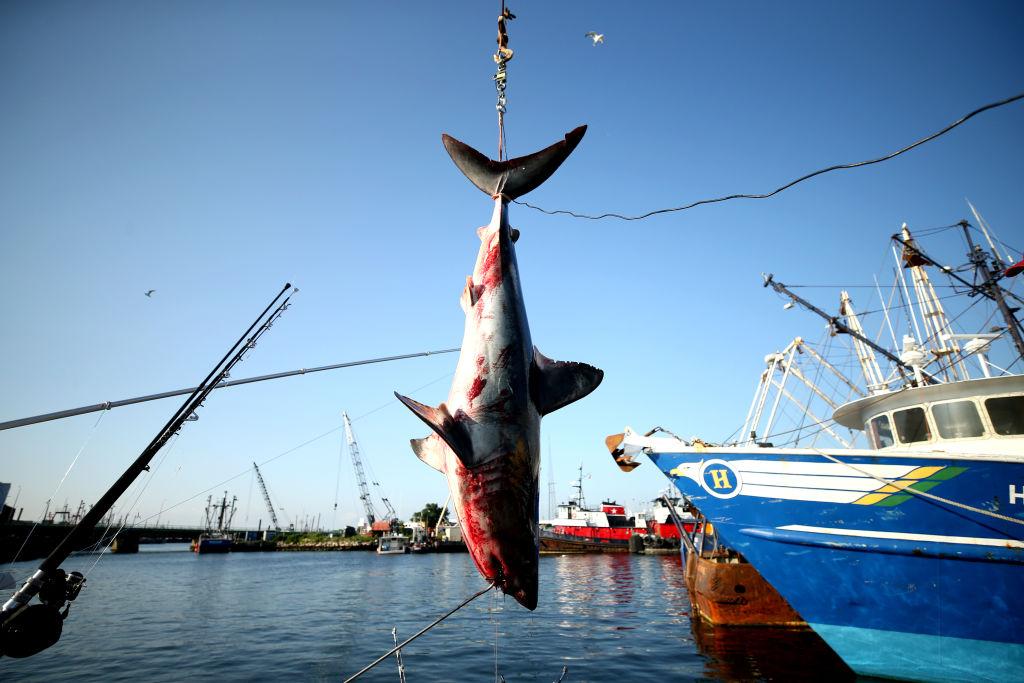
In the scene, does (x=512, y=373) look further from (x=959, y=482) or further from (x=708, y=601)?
(x=708, y=601)

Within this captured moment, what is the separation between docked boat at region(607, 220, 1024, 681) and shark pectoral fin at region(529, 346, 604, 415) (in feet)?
27.3

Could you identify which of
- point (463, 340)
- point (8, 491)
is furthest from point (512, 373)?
point (8, 491)

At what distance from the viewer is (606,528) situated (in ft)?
228

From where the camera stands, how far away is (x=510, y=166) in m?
4.59

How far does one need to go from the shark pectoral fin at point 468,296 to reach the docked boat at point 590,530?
2593 inches

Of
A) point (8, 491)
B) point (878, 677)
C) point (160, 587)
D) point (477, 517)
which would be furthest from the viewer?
point (160, 587)

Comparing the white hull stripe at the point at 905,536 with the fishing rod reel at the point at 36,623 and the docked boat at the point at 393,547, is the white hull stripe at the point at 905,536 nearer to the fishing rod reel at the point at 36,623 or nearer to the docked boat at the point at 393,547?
the fishing rod reel at the point at 36,623

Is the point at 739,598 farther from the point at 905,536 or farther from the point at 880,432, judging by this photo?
the point at 905,536

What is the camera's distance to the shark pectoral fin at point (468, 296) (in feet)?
13.5

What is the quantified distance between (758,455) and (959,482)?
11.4 feet

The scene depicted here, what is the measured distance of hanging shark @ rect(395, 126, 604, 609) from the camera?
10.00ft

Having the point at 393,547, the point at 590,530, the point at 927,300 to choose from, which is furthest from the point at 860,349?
the point at 393,547

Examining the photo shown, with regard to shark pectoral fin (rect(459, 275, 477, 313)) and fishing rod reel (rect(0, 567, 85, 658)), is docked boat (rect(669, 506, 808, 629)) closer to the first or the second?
shark pectoral fin (rect(459, 275, 477, 313))

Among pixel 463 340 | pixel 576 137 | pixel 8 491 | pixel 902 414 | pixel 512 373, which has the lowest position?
pixel 8 491
